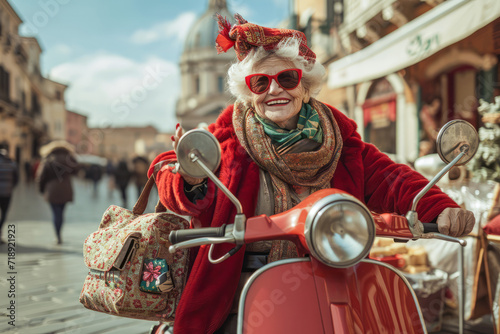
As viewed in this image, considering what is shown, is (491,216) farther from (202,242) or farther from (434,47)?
(202,242)

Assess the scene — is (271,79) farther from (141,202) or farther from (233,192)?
(141,202)

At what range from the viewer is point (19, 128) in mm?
29531

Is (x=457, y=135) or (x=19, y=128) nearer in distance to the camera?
(x=457, y=135)

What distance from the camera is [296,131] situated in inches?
70.2

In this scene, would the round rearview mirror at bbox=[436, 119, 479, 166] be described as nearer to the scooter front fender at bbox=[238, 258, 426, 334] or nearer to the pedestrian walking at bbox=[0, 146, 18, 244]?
the scooter front fender at bbox=[238, 258, 426, 334]

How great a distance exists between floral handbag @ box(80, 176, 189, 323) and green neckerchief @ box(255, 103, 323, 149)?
18.4 inches

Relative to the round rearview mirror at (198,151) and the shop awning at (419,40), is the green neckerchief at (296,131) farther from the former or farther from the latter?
the shop awning at (419,40)

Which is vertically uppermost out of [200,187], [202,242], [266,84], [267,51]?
[267,51]

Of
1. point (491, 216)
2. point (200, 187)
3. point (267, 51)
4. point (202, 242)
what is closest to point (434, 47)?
point (491, 216)

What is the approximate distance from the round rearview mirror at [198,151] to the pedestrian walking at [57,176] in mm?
5826

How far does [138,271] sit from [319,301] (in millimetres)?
695

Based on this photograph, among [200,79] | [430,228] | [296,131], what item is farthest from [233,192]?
[200,79]

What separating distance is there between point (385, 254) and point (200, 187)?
268 cm

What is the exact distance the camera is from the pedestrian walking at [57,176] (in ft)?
21.5
